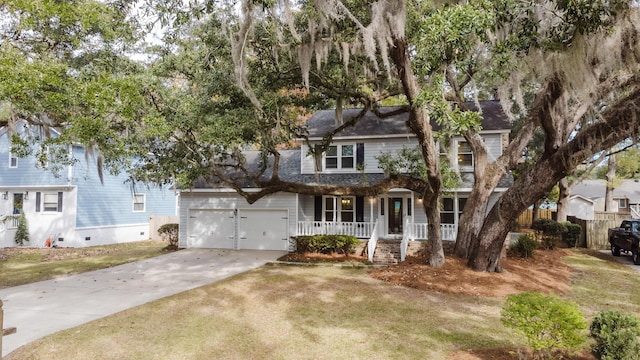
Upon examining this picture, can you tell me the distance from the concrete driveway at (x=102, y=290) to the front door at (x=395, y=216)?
5.15 m

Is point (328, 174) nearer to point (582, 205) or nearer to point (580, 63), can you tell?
point (580, 63)

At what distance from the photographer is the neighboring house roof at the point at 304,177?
15394mm

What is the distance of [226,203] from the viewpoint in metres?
17.5

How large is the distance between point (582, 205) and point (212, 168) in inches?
1519

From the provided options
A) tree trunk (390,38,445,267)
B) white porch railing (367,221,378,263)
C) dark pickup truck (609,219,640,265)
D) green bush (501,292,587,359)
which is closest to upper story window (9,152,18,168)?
white porch railing (367,221,378,263)

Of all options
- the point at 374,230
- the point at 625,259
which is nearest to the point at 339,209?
the point at 374,230

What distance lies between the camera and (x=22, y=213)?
1848 cm

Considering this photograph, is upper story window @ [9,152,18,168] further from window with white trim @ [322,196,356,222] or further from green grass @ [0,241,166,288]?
window with white trim @ [322,196,356,222]

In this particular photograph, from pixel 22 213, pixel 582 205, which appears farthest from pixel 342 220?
pixel 582 205

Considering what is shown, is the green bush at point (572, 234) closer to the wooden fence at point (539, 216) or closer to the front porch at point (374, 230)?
the wooden fence at point (539, 216)

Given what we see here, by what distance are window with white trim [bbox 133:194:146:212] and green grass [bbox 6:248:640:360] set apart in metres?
14.1

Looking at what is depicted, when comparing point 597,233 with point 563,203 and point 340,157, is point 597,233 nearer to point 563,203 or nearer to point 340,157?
point 563,203

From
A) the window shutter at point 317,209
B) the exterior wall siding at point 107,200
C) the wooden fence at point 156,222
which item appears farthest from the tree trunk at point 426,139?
the wooden fence at point 156,222

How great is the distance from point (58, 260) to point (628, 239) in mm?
22029
